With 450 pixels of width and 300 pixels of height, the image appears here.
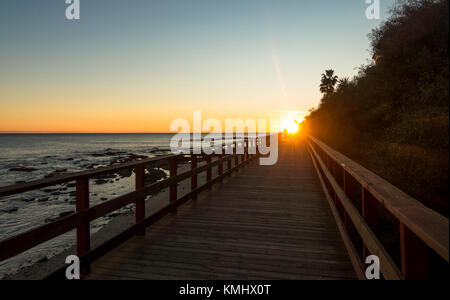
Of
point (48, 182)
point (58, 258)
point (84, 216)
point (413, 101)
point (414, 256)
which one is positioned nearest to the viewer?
point (414, 256)

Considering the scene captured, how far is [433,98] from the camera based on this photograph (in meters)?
9.24

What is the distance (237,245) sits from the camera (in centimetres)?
405

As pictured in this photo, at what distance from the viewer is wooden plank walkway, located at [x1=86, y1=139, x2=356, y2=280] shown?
10.7 feet

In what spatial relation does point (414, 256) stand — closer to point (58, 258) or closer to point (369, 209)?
point (369, 209)

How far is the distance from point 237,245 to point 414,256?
8.54 ft

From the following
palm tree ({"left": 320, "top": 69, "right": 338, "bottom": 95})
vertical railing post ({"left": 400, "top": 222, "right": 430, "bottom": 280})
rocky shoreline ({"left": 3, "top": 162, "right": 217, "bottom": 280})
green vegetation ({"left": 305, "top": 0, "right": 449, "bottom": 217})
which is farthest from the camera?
palm tree ({"left": 320, "top": 69, "right": 338, "bottom": 95})

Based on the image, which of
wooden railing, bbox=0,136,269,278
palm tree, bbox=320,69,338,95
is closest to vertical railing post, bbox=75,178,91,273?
wooden railing, bbox=0,136,269,278

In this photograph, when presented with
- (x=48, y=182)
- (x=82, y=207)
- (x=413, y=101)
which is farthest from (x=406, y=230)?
(x=413, y=101)

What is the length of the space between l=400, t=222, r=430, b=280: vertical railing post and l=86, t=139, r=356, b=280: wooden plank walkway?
155cm

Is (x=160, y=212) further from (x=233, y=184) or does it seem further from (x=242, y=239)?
(x=233, y=184)

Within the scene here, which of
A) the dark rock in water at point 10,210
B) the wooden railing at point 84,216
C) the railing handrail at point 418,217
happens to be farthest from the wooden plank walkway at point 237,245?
the dark rock in water at point 10,210

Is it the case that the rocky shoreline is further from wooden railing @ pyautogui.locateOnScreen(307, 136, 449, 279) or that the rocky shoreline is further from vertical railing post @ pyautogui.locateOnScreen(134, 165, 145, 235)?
wooden railing @ pyautogui.locateOnScreen(307, 136, 449, 279)
